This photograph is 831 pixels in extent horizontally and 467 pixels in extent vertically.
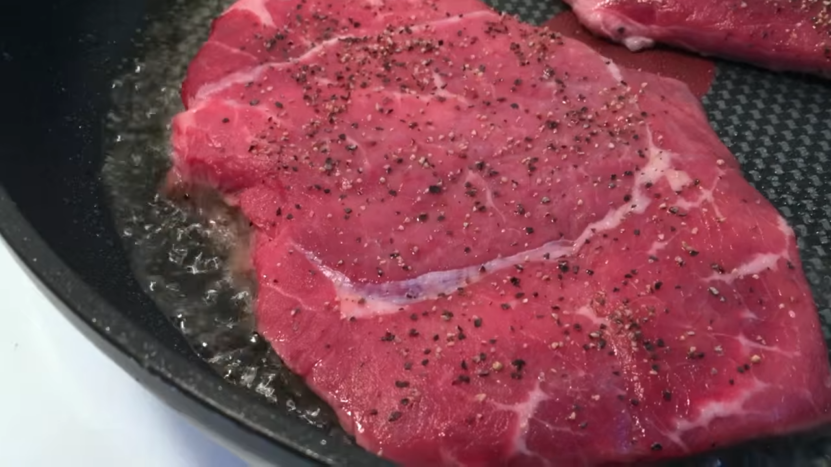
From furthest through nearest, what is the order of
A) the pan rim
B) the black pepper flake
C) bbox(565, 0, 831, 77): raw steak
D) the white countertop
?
bbox(565, 0, 831, 77): raw steak → the white countertop → the black pepper flake → the pan rim

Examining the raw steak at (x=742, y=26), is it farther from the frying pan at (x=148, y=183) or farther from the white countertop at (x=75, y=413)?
the white countertop at (x=75, y=413)

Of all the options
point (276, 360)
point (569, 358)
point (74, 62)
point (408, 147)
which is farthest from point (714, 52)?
point (74, 62)

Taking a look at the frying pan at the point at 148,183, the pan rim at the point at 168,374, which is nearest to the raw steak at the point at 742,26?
the frying pan at the point at 148,183

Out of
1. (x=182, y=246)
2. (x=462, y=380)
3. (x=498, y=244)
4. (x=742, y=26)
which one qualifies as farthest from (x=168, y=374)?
(x=742, y=26)

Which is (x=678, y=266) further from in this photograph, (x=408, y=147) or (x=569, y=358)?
(x=408, y=147)

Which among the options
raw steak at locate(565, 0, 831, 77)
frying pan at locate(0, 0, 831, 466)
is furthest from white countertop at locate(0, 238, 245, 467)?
raw steak at locate(565, 0, 831, 77)

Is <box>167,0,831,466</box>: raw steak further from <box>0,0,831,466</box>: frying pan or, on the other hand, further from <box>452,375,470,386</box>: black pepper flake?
<box>0,0,831,466</box>: frying pan

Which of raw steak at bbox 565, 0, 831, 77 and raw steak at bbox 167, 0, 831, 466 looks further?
raw steak at bbox 565, 0, 831, 77
